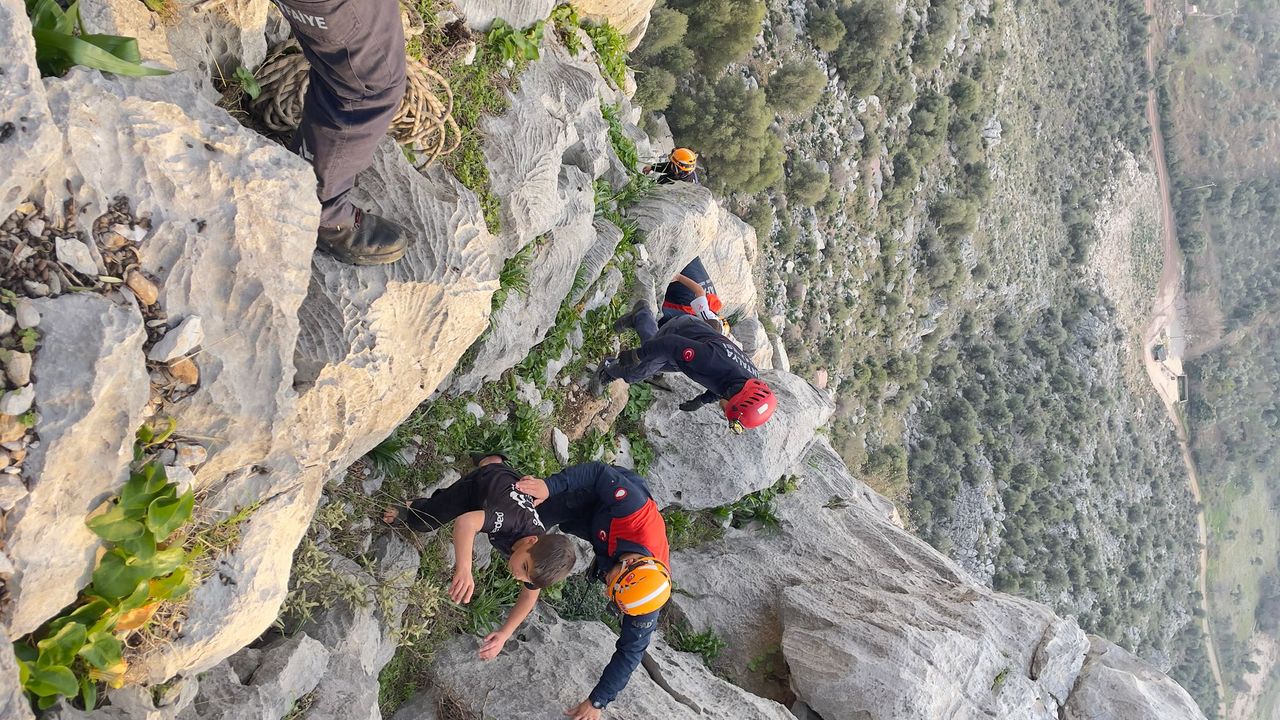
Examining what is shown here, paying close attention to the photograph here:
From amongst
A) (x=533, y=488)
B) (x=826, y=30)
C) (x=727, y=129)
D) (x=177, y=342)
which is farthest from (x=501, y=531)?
(x=826, y=30)

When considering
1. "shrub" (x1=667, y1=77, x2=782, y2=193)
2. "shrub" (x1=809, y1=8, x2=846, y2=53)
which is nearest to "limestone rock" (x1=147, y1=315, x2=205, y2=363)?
"shrub" (x1=667, y1=77, x2=782, y2=193)

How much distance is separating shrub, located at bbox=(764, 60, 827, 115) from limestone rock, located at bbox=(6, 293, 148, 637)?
22.6m

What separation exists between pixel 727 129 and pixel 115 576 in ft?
63.2

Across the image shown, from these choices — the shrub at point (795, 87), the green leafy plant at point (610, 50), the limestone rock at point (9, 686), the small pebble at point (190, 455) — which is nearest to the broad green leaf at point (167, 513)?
the small pebble at point (190, 455)

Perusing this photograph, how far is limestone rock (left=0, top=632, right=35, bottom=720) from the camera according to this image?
8.17ft

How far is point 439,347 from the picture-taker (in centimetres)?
486

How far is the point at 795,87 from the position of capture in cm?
2238

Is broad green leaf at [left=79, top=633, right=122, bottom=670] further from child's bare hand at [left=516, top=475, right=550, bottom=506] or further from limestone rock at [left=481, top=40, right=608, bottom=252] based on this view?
limestone rock at [left=481, top=40, right=608, bottom=252]

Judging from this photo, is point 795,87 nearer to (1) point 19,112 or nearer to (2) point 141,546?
(1) point 19,112

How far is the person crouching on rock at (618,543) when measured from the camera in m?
5.63

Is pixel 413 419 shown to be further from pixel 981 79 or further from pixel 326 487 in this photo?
pixel 981 79

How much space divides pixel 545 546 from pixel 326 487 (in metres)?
2.07

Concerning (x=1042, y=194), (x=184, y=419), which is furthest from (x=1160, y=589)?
(x=184, y=419)

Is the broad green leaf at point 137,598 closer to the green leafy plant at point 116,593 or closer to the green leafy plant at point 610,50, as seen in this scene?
the green leafy plant at point 116,593
